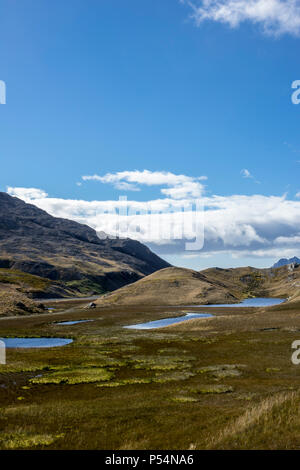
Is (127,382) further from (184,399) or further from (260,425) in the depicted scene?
(260,425)

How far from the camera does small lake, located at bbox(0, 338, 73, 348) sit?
79.5 m

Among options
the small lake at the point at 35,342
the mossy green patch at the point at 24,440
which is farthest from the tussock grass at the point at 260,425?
the small lake at the point at 35,342

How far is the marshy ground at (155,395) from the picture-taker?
21.8 m

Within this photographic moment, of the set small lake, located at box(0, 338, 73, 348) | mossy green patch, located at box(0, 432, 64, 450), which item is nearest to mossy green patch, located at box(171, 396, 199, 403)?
mossy green patch, located at box(0, 432, 64, 450)

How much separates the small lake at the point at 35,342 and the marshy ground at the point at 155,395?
6.97m

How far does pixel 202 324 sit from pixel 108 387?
67.2 m

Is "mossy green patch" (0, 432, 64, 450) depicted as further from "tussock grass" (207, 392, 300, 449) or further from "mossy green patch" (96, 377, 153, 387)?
"mossy green patch" (96, 377, 153, 387)

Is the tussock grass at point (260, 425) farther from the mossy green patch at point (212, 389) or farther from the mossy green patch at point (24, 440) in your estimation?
the mossy green patch at point (24, 440)

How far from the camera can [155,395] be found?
112 ft

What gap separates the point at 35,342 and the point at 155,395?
191 ft

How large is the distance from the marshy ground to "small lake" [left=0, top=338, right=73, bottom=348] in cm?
697
